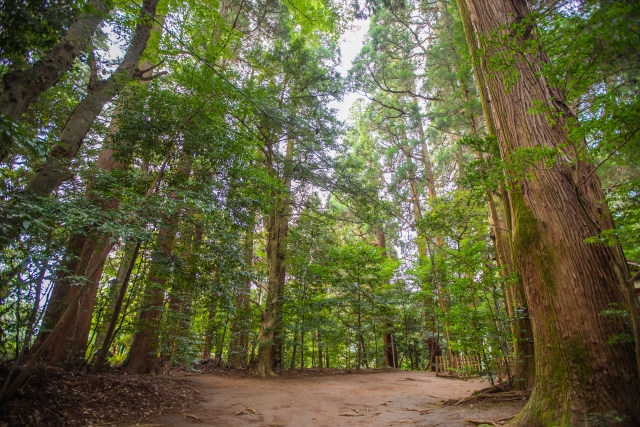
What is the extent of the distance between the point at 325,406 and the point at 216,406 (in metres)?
1.69

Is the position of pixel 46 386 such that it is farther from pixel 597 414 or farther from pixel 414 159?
pixel 414 159

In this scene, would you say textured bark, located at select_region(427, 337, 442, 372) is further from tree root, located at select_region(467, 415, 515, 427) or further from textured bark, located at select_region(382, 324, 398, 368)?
tree root, located at select_region(467, 415, 515, 427)

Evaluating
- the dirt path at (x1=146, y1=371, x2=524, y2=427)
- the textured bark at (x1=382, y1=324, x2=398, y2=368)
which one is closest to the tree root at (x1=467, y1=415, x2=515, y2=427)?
the dirt path at (x1=146, y1=371, x2=524, y2=427)

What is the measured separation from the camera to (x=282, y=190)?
7.41m

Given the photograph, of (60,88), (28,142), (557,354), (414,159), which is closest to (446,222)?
(557,354)

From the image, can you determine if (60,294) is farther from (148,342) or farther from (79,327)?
(148,342)

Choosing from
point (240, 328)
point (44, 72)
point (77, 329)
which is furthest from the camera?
point (240, 328)

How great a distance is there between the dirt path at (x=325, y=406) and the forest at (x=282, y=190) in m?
1.01

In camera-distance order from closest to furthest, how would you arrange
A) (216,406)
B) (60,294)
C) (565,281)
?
(565,281) → (60,294) → (216,406)

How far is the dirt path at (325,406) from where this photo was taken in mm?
3895

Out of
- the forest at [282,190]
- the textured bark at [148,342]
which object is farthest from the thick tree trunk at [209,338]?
the textured bark at [148,342]

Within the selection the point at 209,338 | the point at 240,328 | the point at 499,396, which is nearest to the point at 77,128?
the point at 499,396

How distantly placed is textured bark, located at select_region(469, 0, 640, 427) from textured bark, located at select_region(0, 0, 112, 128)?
4.02m

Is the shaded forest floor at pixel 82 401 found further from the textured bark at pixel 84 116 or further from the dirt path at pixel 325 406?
the textured bark at pixel 84 116
